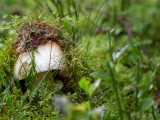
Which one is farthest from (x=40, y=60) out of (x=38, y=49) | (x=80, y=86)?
(x=80, y=86)

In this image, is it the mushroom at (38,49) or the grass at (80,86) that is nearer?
the grass at (80,86)

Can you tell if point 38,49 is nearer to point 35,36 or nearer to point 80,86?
point 35,36

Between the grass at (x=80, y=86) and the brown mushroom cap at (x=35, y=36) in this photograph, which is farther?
the brown mushroom cap at (x=35, y=36)

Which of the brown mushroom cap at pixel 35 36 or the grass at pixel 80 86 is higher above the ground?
the brown mushroom cap at pixel 35 36

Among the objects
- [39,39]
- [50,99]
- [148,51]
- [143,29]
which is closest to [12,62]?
[39,39]

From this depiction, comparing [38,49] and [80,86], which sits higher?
[38,49]

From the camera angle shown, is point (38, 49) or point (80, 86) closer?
point (80, 86)

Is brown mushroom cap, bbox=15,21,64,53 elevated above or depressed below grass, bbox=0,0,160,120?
above

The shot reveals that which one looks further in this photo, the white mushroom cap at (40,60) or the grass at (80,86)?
the white mushroom cap at (40,60)

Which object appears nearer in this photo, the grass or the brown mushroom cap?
the grass
